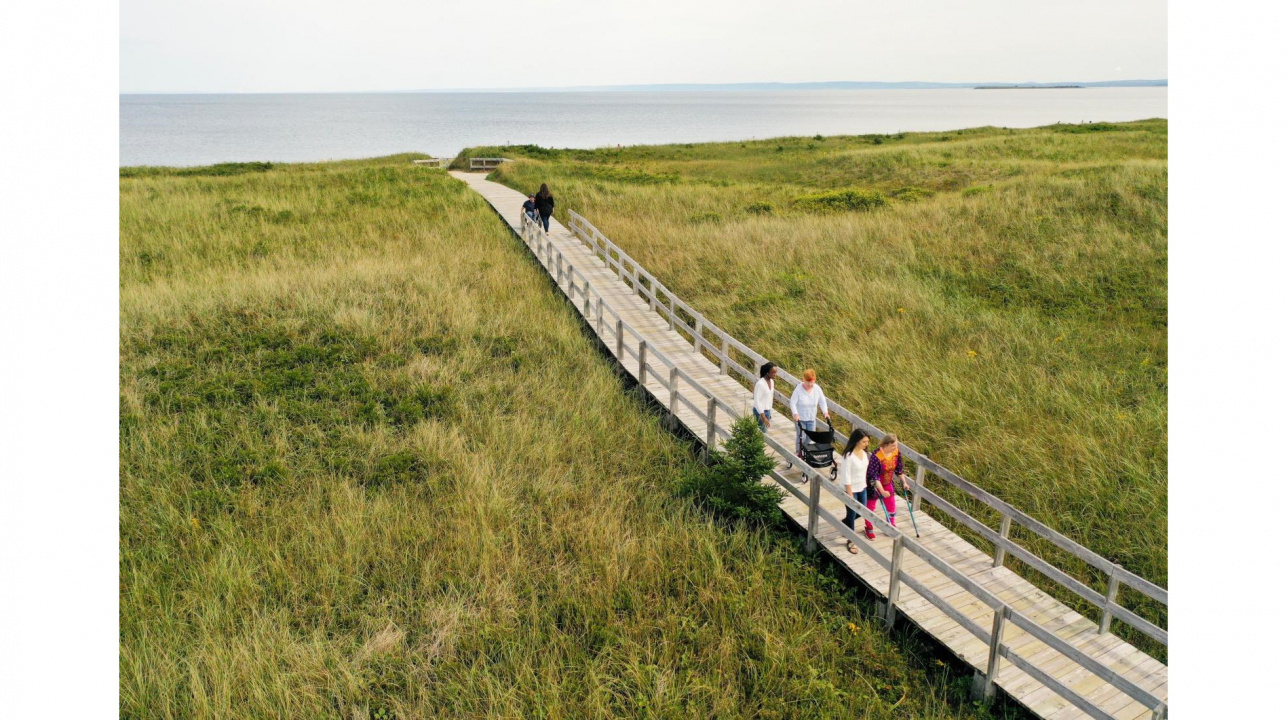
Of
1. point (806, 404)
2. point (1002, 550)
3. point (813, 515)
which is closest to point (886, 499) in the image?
point (813, 515)

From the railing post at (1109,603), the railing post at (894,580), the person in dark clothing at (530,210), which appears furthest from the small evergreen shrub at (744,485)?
A: the person in dark clothing at (530,210)

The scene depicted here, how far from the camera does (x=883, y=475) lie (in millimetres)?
Result: 8391

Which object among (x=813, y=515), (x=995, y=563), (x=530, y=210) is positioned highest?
(x=530, y=210)

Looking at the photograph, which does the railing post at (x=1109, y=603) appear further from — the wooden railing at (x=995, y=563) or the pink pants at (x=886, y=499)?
the pink pants at (x=886, y=499)

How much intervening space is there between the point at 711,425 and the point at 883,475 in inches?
106

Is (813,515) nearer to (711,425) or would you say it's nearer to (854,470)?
(854,470)

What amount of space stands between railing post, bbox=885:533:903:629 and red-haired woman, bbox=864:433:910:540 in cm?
104

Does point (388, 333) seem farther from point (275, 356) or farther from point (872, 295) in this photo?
point (872, 295)

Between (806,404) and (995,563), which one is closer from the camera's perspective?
(995,563)

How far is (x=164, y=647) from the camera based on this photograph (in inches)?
272

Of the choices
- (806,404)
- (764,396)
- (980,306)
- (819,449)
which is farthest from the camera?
(980,306)

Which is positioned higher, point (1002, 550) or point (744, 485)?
point (744, 485)
